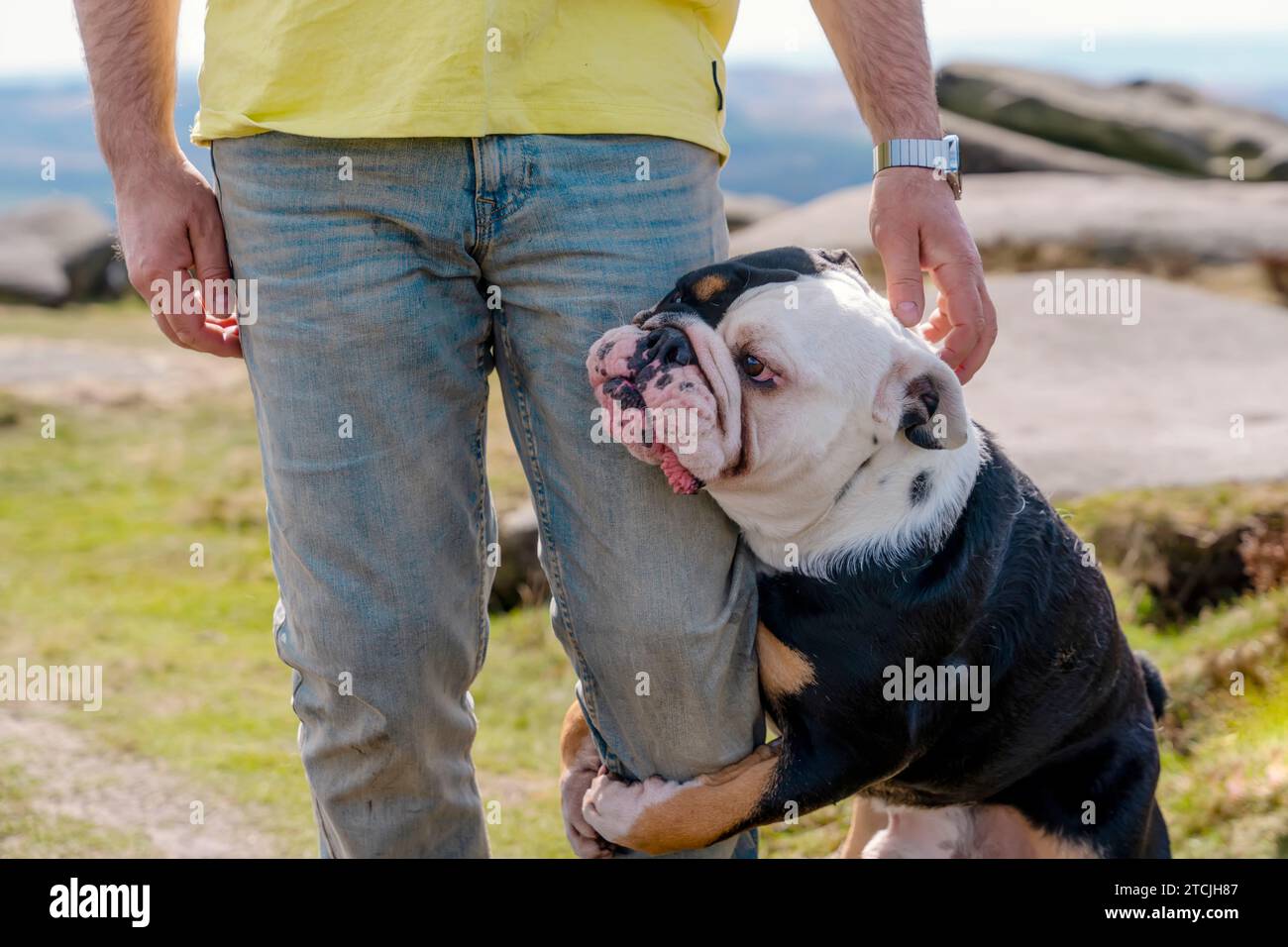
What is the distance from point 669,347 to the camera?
2.33 meters

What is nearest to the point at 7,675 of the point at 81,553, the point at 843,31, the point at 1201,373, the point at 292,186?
the point at 81,553

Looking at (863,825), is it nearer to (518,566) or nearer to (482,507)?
(482,507)

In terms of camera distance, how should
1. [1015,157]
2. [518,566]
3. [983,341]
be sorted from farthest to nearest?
[1015,157] < [518,566] < [983,341]

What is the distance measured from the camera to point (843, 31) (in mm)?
2785

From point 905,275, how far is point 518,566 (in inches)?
140

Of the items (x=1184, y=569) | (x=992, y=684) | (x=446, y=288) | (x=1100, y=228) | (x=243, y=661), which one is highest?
(x=446, y=288)

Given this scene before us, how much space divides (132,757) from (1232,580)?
4199 millimetres

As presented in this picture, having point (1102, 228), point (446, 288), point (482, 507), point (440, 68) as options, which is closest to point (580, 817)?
point (482, 507)

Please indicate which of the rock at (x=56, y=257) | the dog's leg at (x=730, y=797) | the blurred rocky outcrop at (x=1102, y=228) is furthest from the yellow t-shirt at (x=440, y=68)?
the rock at (x=56, y=257)

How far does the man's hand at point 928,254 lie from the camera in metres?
2.66

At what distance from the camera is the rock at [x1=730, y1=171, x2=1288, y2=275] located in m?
10.1

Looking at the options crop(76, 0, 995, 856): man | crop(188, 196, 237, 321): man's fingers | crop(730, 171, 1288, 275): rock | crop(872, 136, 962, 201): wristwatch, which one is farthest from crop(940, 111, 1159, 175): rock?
crop(188, 196, 237, 321): man's fingers
